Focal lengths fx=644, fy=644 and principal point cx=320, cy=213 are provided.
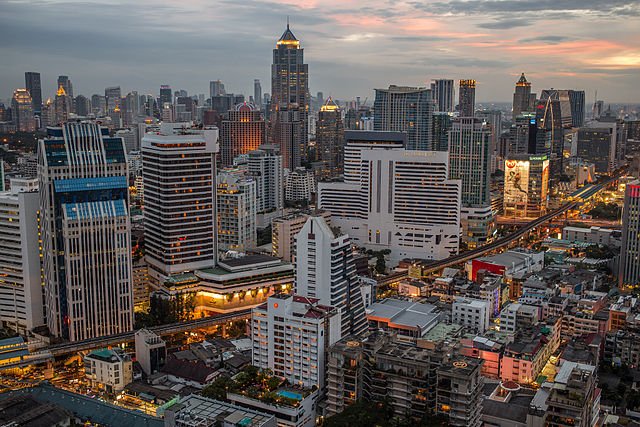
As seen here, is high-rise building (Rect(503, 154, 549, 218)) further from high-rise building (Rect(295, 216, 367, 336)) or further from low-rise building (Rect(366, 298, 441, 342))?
high-rise building (Rect(295, 216, 367, 336))

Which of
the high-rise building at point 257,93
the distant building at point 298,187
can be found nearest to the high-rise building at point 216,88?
the high-rise building at point 257,93

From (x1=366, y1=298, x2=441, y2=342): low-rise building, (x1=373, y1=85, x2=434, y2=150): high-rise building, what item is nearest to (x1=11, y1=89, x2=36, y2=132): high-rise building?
(x1=373, y1=85, x2=434, y2=150): high-rise building

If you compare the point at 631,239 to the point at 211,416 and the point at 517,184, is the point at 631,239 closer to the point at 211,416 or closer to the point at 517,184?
the point at 517,184

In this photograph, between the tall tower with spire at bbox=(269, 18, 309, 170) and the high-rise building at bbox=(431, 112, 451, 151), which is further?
the tall tower with spire at bbox=(269, 18, 309, 170)

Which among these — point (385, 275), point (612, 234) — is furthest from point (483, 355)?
point (612, 234)

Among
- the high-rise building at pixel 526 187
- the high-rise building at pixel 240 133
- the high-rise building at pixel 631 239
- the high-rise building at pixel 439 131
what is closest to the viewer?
the high-rise building at pixel 631 239

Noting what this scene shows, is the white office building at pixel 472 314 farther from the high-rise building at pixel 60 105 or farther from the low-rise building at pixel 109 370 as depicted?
the high-rise building at pixel 60 105

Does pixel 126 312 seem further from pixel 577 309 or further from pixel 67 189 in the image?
pixel 577 309
